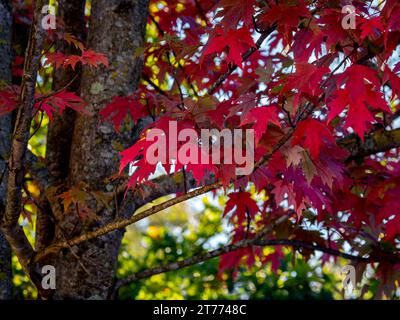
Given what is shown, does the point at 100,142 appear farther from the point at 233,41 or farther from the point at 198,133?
the point at 233,41

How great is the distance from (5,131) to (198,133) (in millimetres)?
1226

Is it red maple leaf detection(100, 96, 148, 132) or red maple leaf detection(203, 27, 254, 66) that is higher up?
red maple leaf detection(100, 96, 148, 132)

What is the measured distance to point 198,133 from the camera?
1.76 meters

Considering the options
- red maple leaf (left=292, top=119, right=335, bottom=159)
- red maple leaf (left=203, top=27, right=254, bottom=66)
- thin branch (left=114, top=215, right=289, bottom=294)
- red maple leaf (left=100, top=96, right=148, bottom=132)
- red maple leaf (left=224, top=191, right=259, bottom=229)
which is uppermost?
red maple leaf (left=100, top=96, right=148, bottom=132)

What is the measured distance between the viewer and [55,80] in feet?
9.88

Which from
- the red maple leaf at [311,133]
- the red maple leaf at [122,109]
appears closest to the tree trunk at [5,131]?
Result: the red maple leaf at [122,109]

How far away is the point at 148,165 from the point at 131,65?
116cm

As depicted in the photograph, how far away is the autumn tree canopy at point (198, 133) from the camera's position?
1.65 m

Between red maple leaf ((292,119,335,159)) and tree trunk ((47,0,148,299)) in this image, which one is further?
tree trunk ((47,0,148,299))

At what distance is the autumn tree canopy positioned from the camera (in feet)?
5.41

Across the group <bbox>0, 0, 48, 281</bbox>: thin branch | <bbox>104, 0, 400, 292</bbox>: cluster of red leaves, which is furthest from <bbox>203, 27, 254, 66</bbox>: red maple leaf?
<bbox>0, 0, 48, 281</bbox>: thin branch

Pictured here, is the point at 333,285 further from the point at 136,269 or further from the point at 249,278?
the point at 136,269

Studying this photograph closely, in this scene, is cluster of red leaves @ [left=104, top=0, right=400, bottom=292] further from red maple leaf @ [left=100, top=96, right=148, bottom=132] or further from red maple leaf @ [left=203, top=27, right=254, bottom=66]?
red maple leaf @ [left=100, top=96, right=148, bottom=132]
